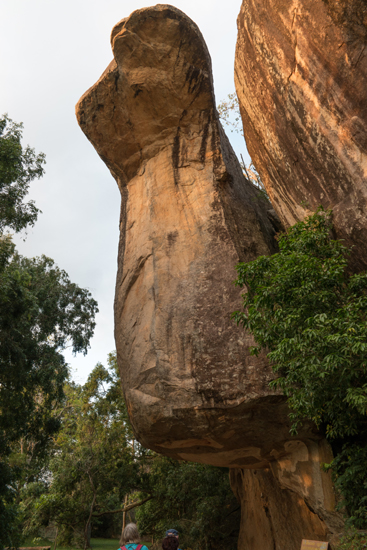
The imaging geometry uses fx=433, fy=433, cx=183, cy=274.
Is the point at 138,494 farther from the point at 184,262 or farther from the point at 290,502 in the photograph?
the point at 184,262

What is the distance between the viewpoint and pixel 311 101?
7.88m

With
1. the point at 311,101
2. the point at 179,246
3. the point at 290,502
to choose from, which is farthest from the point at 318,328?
the point at 290,502

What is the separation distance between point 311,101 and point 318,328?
4.27 metres

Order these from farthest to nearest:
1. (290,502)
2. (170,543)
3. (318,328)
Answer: (290,502), (318,328), (170,543)

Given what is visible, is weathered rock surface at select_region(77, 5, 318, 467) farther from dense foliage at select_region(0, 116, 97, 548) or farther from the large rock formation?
dense foliage at select_region(0, 116, 97, 548)

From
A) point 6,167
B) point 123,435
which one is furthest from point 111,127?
point 123,435

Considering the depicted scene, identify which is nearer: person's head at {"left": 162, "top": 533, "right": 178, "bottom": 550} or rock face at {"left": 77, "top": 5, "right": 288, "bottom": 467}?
person's head at {"left": 162, "top": 533, "right": 178, "bottom": 550}

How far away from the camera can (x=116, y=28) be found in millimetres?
10750

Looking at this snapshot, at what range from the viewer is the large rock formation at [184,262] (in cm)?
848

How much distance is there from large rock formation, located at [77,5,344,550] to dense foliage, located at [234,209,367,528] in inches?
38.3

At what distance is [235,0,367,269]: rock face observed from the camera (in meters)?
7.12

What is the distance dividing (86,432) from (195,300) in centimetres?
1169

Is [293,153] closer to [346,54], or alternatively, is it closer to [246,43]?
[346,54]

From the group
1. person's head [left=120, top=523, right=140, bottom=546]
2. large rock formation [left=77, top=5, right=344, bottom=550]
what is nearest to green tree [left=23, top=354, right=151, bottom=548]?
large rock formation [left=77, top=5, right=344, bottom=550]
